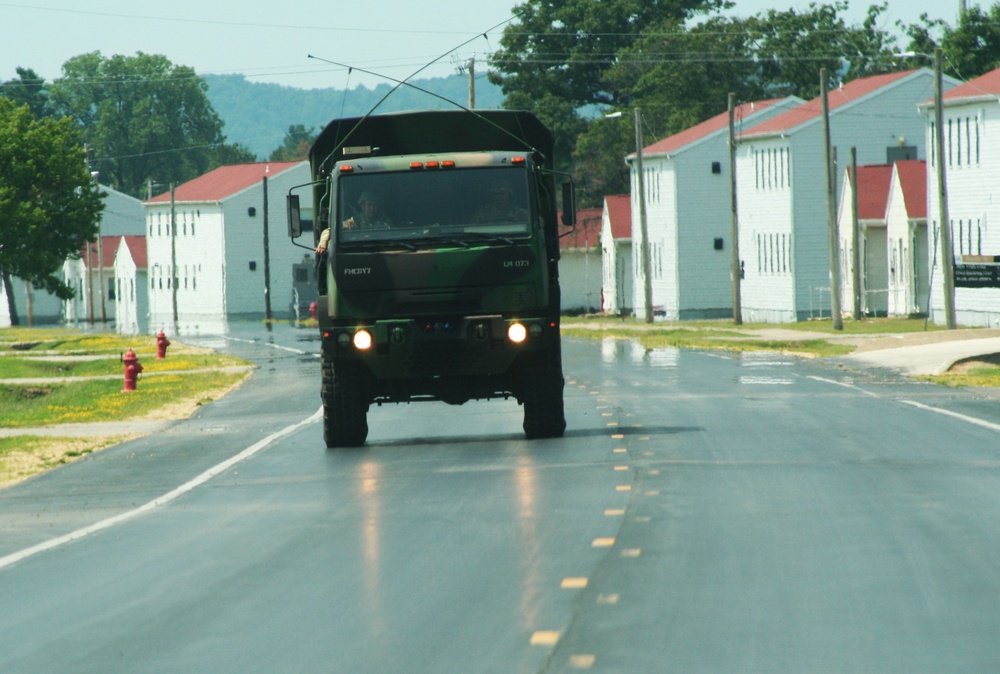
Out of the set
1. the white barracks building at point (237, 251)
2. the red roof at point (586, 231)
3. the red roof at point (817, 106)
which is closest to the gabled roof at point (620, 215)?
the red roof at point (586, 231)

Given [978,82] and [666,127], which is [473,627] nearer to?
[978,82]

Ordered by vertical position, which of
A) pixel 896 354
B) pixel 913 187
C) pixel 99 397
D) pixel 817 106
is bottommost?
pixel 99 397

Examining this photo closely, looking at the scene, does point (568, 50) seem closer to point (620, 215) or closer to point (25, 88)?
point (620, 215)

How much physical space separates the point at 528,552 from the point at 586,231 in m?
79.7

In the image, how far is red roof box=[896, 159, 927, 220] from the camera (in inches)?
2173

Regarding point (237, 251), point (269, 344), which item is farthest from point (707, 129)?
point (237, 251)

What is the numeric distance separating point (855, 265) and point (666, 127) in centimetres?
4036

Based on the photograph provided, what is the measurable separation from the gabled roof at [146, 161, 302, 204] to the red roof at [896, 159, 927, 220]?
52.0 metres

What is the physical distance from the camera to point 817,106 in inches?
2539

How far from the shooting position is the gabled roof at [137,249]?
4486 inches

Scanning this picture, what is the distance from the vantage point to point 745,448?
1681 centimetres

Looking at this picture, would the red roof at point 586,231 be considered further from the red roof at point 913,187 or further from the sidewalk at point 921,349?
the sidewalk at point 921,349

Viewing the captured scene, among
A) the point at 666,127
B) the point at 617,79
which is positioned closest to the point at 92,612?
the point at 666,127

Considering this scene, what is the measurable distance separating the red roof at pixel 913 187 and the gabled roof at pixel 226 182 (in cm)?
5199
